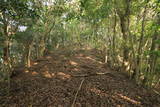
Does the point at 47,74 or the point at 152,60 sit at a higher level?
the point at 152,60

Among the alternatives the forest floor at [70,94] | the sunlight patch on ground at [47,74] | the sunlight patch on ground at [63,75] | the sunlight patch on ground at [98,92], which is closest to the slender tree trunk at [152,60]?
the forest floor at [70,94]

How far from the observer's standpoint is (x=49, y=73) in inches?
273

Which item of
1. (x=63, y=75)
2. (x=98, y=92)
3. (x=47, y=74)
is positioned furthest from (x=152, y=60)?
(x=47, y=74)

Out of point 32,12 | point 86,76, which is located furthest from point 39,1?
point 86,76

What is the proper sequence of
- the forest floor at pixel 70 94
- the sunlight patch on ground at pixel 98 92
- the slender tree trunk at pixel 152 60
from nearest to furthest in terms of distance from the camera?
1. the forest floor at pixel 70 94
2. the sunlight patch on ground at pixel 98 92
3. the slender tree trunk at pixel 152 60

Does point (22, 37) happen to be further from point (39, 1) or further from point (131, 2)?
point (131, 2)

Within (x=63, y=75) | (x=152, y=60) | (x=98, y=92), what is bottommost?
(x=98, y=92)

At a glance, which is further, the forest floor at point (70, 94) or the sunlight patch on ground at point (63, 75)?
the sunlight patch on ground at point (63, 75)

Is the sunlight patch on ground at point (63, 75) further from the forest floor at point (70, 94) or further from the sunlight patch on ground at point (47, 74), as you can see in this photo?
the sunlight patch on ground at point (47, 74)

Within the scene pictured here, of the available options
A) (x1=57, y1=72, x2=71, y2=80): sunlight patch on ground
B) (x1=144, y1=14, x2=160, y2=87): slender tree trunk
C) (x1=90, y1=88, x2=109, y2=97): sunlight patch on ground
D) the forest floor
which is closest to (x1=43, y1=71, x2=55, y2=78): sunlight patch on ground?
the forest floor

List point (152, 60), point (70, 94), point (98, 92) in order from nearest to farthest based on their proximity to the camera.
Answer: point (70, 94) → point (98, 92) → point (152, 60)

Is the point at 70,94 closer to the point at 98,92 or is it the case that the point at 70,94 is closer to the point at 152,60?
the point at 98,92

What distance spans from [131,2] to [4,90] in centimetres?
807

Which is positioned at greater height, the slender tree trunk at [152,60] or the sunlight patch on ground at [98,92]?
the slender tree trunk at [152,60]
